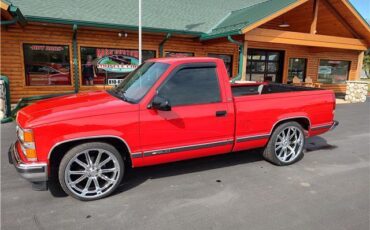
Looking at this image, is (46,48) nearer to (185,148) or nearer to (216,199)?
(185,148)

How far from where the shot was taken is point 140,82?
4062mm

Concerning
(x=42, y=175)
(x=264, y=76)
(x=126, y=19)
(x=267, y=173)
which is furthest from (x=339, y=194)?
(x=264, y=76)

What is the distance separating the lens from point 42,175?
324 cm

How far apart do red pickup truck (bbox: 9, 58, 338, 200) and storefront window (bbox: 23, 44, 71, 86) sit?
7498 millimetres

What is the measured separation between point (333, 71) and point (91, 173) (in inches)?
721

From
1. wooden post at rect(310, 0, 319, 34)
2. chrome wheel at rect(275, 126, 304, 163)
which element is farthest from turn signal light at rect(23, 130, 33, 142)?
wooden post at rect(310, 0, 319, 34)

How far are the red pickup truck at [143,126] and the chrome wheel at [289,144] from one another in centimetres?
9

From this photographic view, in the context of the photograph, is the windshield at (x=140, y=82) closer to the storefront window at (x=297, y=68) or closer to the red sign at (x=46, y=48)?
the red sign at (x=46, y=48)

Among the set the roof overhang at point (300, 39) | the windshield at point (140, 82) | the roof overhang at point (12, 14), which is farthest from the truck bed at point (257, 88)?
the roof overhang at point (12, 14)

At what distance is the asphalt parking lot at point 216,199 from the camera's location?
3098 millimetres

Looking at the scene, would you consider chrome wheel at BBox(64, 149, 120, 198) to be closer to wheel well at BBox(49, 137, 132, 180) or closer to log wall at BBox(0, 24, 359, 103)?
wheel well at BBox(49, 137, 132, 180)

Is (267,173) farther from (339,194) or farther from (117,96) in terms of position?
(117,96)

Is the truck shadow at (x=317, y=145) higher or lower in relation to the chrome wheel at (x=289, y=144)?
lower

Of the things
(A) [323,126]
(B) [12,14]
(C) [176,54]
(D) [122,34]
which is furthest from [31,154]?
(C) [176,54]
